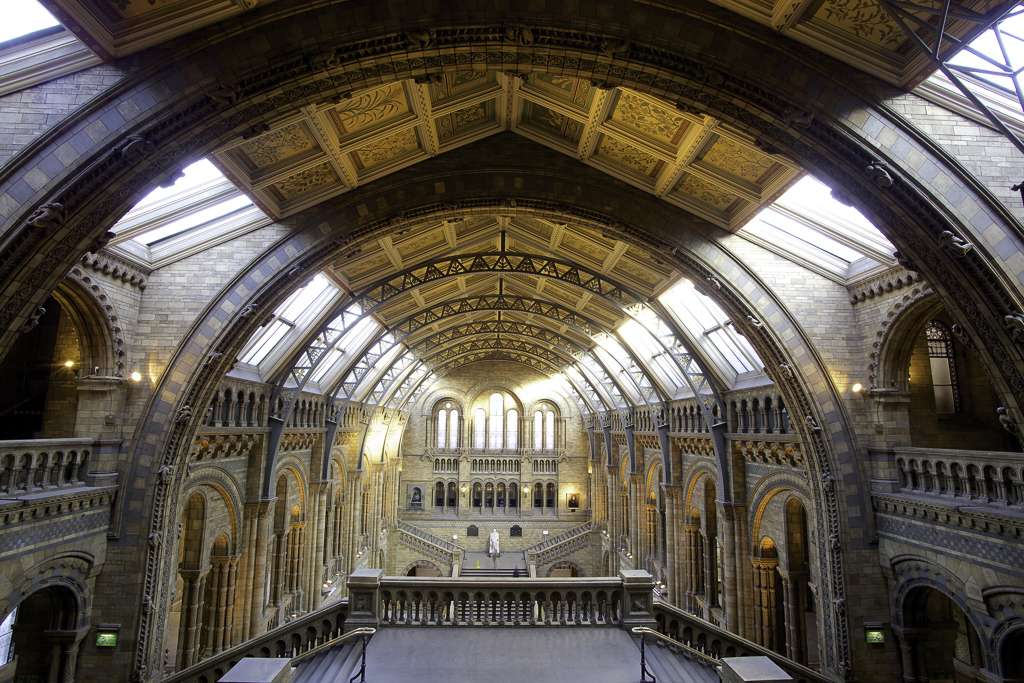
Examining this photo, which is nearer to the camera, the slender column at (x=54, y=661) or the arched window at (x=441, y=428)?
the slender column at (x=54, y=661)

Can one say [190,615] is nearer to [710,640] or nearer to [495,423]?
[710,640]

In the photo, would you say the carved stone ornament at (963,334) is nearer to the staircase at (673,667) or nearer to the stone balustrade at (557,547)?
the staircase at (673,667)

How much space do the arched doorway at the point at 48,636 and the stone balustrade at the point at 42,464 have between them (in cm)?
209

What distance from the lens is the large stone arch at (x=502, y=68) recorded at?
7230 millimetres

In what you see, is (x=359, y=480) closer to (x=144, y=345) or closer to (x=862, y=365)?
(x=144, y=345)

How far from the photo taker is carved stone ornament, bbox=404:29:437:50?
7723mm

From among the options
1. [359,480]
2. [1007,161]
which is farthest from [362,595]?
[359,480]

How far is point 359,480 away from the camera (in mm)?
30672

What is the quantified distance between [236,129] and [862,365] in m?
12.8

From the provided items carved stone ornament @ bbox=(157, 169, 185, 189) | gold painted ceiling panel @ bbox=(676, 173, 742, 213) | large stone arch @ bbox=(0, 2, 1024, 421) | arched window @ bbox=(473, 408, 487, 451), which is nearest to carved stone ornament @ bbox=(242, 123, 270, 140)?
large stone arch @ bbox=(0, 2, 1024, 421)

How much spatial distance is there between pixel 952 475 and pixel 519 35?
411 inches

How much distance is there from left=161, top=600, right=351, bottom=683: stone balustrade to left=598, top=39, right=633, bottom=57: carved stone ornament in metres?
10.9

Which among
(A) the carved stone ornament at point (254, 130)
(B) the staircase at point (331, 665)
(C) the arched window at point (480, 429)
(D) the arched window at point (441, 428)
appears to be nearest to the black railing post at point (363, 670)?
(B) the staircase at point (331, 665)

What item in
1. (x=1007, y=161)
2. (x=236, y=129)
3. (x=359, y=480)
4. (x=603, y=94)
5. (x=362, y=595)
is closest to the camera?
(x=1007, y=161)
